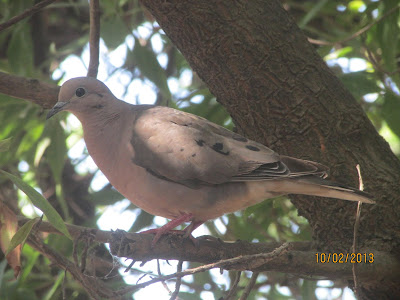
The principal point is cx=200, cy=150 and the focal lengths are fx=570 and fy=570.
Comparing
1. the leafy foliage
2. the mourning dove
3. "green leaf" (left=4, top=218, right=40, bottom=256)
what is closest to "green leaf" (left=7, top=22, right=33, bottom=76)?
the leafy foliage

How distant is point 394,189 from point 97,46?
66.1 inches

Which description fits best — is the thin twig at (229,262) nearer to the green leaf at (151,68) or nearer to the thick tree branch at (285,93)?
the thick tree branch at (285,93)

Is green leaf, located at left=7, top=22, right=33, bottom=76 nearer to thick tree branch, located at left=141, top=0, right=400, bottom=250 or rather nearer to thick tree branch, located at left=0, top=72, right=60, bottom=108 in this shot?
thick tree branch, located at left=0, top=72, right=60, bottom=108

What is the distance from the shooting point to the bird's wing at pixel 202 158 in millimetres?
2584

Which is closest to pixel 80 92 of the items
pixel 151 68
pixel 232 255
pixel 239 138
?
pixel 151 68

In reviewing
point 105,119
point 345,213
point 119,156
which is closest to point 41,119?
point 105,119

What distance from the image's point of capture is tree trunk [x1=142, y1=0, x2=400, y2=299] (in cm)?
272

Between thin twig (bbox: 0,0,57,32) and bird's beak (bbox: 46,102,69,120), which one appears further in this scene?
bird's beak (bbox: 46,102,69,120)

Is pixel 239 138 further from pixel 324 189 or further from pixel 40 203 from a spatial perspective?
pixel 40 203

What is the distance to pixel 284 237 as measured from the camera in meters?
3.74
